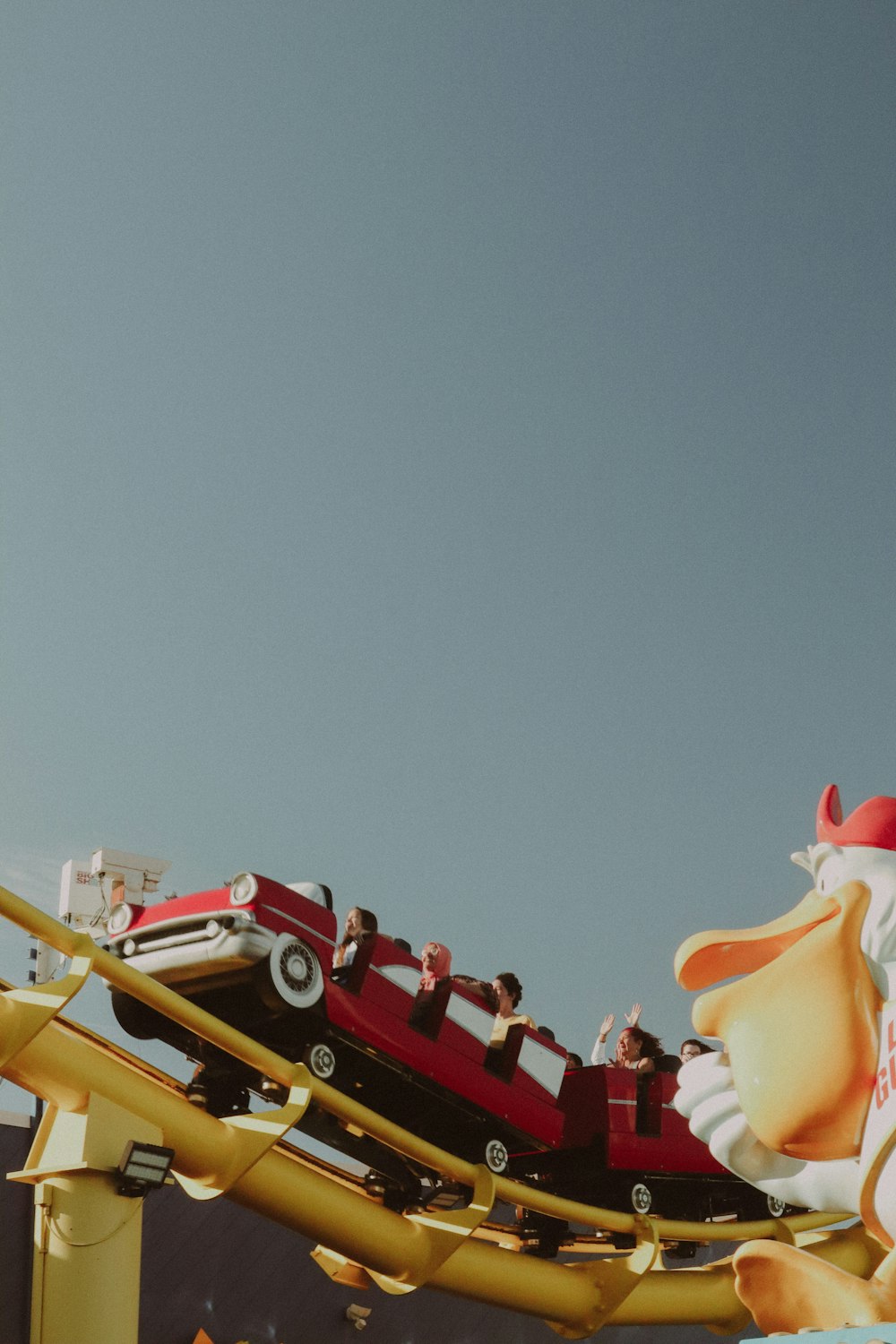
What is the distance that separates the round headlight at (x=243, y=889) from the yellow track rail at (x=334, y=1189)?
0.66 m

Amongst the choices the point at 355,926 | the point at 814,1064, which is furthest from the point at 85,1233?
the point at 814,1064

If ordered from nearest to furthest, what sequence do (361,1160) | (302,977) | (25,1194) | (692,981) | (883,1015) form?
(883,1015) < (692,981) < (302,977) < (361,1160) < (25,1194)

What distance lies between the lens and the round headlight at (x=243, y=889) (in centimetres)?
568

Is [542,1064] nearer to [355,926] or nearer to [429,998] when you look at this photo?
[429,998]

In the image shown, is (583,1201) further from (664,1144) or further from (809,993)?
(809,993)

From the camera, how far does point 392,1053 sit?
6082mm

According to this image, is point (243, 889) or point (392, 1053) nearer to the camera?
point (243, 889)

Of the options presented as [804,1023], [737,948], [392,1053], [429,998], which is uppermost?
[429,998]

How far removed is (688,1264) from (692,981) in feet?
21.5

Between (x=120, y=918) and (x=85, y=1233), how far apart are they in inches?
67.4

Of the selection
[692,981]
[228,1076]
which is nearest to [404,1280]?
[228,1076]

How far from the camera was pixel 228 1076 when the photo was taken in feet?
19.3

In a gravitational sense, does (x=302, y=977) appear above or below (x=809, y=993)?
above

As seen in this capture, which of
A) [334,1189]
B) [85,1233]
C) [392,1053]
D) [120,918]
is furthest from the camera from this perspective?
[120,918]
